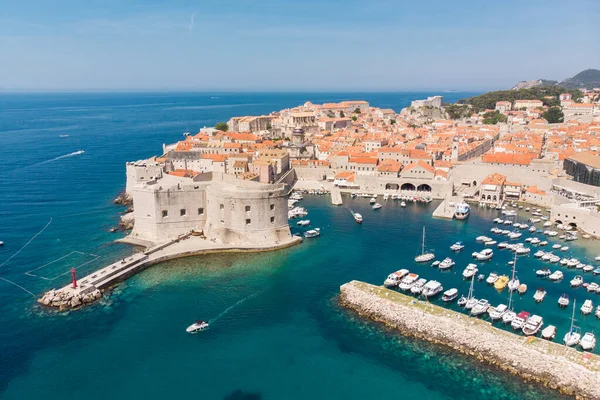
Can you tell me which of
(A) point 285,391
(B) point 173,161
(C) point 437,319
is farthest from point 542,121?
(A) point 285,391

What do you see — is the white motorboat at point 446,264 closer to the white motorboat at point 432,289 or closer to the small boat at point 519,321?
the white motorboat at point 432,289

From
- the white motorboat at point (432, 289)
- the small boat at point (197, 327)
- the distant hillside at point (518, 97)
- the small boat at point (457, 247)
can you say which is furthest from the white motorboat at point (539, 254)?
the distant hillside at point (518, 97)

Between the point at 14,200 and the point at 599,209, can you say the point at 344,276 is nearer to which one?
the point at 599,209

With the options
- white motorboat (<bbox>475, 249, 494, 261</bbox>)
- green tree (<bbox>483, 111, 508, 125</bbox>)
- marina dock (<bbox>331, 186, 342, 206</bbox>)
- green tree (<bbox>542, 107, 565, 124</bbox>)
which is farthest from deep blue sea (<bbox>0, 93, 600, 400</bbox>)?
green tree (<bbox>542, 107, 565, 124</bbox>)

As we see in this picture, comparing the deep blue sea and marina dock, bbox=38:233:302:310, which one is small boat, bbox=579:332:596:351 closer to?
the deep blue sea

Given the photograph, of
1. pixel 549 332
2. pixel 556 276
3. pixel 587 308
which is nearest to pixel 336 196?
pixel 556 276

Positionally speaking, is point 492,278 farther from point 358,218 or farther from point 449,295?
point 358,218
